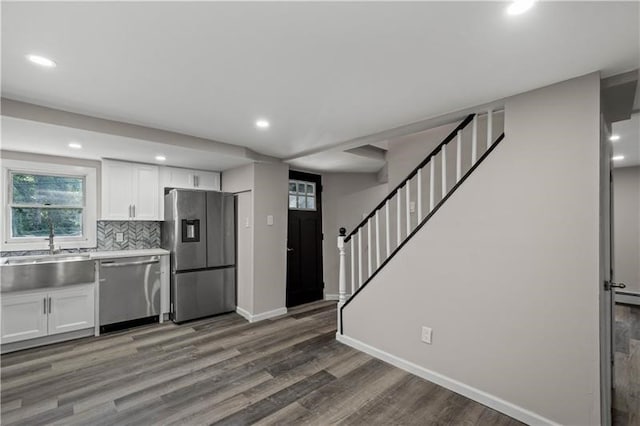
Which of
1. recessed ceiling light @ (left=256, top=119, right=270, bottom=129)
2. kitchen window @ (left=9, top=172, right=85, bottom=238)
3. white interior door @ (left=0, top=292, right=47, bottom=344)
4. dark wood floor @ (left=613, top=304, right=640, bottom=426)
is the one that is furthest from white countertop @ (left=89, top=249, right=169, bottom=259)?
dark wood floor @ (left=613, top=304, right=640, bottom=426)

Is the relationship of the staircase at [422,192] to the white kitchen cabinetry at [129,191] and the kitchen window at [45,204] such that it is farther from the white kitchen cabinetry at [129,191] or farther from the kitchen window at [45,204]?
the kitchen window at [45,204]

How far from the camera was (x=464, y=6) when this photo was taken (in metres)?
1.19

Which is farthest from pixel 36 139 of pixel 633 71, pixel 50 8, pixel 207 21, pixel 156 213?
pixel 633 71

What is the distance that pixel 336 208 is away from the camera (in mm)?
5090

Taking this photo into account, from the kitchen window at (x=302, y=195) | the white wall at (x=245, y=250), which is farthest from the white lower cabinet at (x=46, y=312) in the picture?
the kitchen window at (x=302, y=195)

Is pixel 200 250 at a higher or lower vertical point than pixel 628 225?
lower

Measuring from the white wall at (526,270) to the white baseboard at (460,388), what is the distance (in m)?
0.01

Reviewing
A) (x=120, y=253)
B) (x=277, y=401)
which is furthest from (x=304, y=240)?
(x=277, y=401)

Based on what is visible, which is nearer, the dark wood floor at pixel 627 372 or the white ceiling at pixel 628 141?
the dark wood floor at pixel 627 372

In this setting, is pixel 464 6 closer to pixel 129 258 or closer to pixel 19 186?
pixel 129 258

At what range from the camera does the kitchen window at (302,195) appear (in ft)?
15.6

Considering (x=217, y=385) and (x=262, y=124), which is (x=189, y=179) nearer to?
(x=262, y=124)

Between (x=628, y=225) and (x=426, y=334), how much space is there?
510cm

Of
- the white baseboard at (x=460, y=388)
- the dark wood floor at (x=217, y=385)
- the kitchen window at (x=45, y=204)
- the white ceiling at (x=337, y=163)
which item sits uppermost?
the white ceiling at (x=337, y=163)
